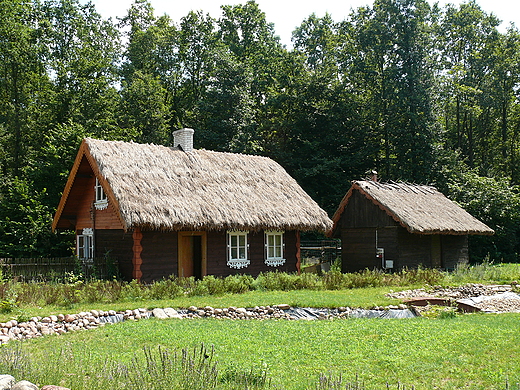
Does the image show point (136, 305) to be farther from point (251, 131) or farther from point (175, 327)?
point (251, 131)

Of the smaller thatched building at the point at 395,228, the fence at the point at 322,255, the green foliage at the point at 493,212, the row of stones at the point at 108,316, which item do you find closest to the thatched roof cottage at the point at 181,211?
the smaller thatched building at the point at 395,228

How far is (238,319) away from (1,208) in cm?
1914

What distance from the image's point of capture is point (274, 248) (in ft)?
71.4

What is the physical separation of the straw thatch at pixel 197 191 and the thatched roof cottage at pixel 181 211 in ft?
0.13

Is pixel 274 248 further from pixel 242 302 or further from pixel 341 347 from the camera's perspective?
pixel 341 347

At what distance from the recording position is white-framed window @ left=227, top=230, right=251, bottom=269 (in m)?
20.4

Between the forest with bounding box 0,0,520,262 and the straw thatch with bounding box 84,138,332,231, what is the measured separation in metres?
9.12

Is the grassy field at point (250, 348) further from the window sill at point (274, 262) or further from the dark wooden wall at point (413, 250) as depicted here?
the dark wooden wall at point (413, 250)

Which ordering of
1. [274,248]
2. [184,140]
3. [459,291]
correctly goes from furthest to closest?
1. [184,140]
2. [274,248]
3. [459,291]

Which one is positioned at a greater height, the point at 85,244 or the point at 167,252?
the point at 85,244

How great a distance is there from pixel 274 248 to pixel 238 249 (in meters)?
1.79

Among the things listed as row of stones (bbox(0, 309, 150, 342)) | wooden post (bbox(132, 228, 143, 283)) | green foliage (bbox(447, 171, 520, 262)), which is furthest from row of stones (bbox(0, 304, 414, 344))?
green foliage (bbox(447, 171, 520, 262))

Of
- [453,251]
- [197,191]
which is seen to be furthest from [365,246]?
[197,191]

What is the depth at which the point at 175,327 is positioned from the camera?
10961mm
